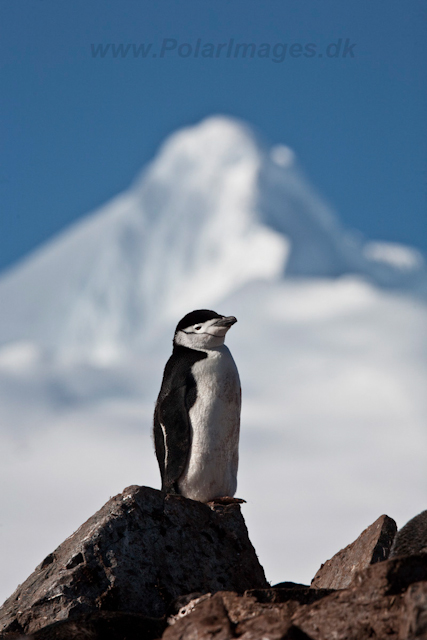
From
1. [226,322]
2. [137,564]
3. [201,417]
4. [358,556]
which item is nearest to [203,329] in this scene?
[226,322]

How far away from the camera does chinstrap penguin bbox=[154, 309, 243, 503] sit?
9.14m

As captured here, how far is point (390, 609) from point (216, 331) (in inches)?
220

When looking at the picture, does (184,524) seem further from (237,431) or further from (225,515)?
(237,431)

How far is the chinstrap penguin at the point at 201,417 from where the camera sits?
9.14 meters

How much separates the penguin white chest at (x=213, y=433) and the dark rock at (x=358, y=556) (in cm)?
143

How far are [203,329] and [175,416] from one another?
1.19 metres

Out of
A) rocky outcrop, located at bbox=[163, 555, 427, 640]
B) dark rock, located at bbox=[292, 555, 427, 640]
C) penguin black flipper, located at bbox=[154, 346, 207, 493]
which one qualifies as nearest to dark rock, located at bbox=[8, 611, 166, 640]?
rocky outcrop, located at bbox=[163, 555, 427, 640]

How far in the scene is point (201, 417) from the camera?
9.27 meters

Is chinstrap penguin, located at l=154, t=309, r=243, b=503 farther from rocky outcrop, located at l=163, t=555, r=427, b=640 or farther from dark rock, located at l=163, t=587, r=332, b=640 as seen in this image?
rocky outcrop, located at l=163, t=555, r=427, b=640

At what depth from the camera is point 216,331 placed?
9.72 meters

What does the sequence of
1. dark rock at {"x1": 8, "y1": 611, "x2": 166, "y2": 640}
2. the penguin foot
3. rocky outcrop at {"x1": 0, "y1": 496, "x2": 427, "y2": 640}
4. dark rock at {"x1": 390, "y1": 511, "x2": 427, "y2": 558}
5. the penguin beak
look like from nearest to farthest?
rocky outcrop at {"x1": 0, "y1": 496, "x2": 427, "y2": 640}
dark rock at {"x1": 8, "y1": 611, "x2": 166, "y2": 640}
dark rock at {"x1": 390, "y1": 511, "x2": 427, "y2": 558}
the penguin foot
the penguin beak

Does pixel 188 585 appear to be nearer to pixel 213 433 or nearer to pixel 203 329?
pixel 213 433

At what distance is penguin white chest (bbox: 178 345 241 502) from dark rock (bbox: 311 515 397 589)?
1.43 m

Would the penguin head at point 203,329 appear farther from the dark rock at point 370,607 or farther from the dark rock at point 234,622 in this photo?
the dark rock at point 370,607
